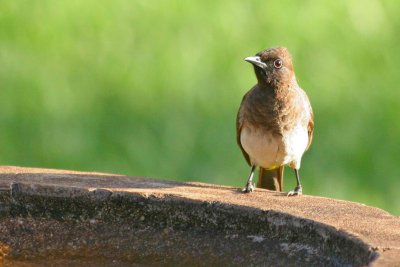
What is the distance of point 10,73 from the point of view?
832cm

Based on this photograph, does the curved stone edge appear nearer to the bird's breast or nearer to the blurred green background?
the bird's breast

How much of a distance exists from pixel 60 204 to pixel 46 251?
192mm

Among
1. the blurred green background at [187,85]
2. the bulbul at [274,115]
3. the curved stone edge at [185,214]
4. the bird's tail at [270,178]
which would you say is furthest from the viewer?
the blurred green background at [187,85]

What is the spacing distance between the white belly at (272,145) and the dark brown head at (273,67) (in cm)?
25

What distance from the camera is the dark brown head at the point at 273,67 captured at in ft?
18.8

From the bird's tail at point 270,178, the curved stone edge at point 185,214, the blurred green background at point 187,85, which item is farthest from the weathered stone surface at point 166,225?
the blurred green background at point 187,85

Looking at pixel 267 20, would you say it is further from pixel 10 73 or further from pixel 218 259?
pixel 218 259

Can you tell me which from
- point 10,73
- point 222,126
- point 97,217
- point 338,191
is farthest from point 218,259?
point 10,73

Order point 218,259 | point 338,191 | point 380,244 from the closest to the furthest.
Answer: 1. point 380,244
2. point 218,259
3. point 338,191

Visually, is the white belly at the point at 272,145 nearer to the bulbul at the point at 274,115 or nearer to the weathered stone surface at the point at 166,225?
the bulbul at the point at 274,115

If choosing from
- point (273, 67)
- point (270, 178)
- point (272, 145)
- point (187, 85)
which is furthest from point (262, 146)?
point (187, 85)

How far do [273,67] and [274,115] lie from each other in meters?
0.24

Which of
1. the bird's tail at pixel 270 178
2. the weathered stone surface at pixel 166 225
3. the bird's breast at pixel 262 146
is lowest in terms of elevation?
the weathered stone surface at pixel 166 225

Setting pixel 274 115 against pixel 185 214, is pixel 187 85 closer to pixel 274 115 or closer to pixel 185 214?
pixel 274 115
